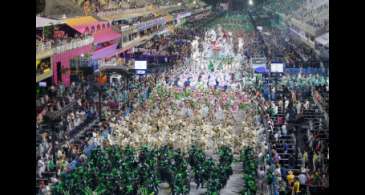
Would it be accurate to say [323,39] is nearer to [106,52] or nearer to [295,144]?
[295,144]

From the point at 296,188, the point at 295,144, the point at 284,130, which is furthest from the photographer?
the point at 284,130

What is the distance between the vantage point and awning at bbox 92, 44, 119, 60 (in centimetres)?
885

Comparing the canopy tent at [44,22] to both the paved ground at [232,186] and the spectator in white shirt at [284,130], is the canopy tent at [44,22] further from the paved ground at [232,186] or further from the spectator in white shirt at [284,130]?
the spectator in white shirt at [284,130]

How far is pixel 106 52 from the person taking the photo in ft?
29.1

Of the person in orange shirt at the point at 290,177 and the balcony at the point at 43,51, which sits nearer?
the person in orange shirt at the point at 290,177

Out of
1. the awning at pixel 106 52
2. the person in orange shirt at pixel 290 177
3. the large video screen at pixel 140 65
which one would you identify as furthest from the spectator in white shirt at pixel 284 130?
the awning at pixel 106 52

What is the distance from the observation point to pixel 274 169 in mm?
8398

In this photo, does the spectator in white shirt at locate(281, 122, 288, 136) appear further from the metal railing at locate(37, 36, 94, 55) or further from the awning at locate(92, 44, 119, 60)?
the metal railing at locate(37, 36, 94, 55)

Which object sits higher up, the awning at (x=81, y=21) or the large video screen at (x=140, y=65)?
the awning at (x=81, y=21)

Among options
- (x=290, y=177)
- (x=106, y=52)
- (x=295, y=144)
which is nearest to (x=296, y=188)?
(x=290, y=177)

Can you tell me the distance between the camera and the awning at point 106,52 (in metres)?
8.85
